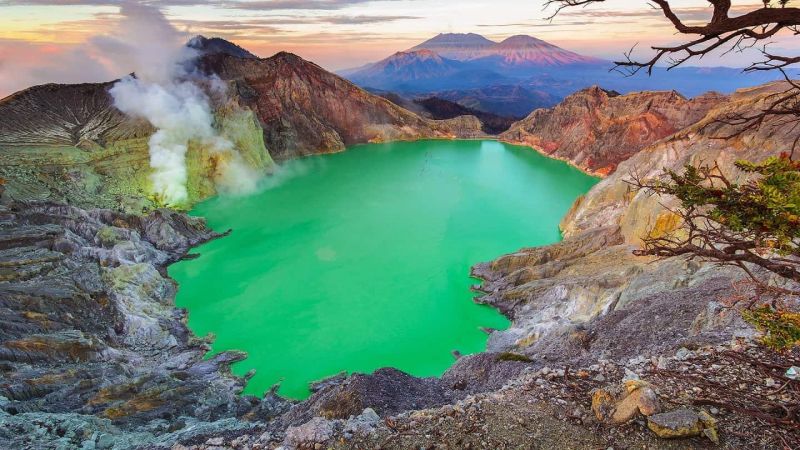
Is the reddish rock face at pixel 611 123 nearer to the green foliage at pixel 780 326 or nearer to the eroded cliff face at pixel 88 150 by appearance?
the eroded cliff face at pixel 88 150

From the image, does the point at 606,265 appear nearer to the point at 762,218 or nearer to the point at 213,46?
the point at 762,218

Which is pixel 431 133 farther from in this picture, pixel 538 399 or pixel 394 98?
pixel 538 399

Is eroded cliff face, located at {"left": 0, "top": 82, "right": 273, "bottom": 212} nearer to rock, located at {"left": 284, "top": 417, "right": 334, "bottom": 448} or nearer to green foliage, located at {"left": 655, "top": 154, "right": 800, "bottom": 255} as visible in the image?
rock, located at {"left": 284, "top": 417, "right": 334, "bottom": 448}

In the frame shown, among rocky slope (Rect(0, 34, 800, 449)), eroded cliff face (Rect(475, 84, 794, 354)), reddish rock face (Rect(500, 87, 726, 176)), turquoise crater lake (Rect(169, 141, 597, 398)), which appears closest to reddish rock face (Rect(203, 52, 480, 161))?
turquoise crater lake (Rect(169, 141, 597, 398))

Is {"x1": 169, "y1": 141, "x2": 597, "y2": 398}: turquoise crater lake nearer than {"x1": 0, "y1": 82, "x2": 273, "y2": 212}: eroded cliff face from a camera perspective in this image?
Yes

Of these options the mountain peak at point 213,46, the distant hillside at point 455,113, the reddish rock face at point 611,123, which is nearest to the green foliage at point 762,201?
the reddish rock face at point 611,123

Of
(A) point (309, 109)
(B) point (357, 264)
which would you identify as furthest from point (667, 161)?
(A) point (309, 109)
